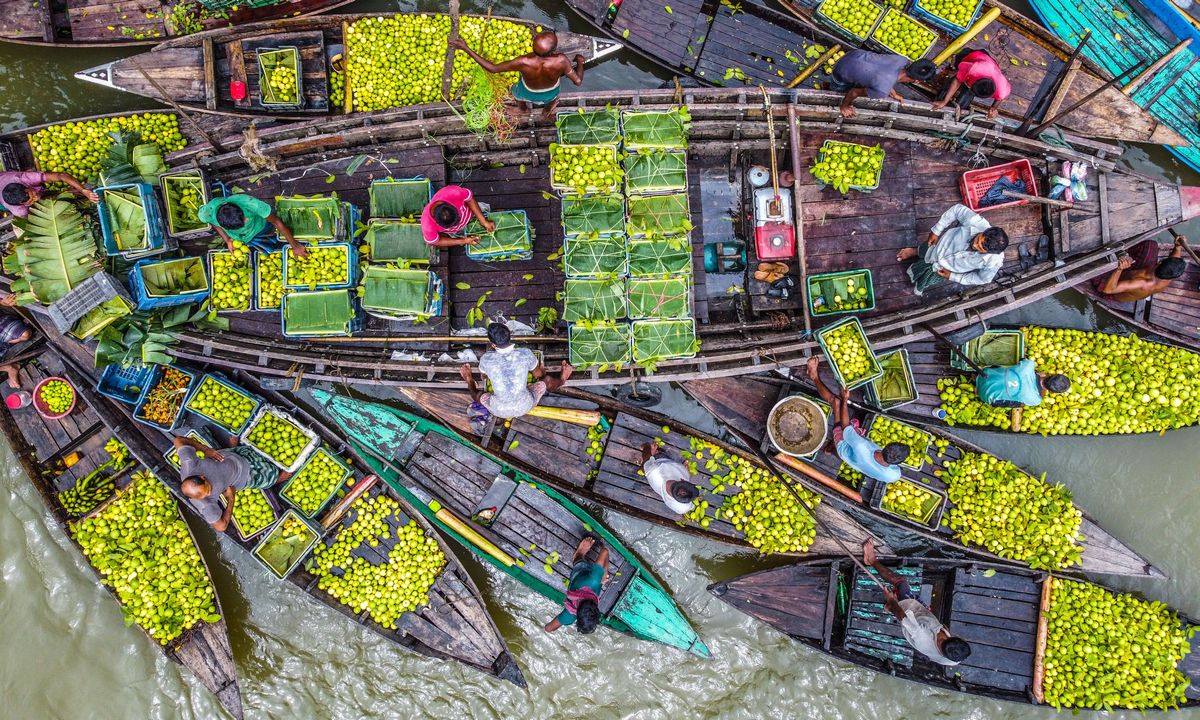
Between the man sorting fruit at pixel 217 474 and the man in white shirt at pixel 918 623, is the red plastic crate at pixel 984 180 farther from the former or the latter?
the man sorting fruit at pixel 217 474

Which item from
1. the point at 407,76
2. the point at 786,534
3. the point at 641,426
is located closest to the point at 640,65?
the point at 407,76

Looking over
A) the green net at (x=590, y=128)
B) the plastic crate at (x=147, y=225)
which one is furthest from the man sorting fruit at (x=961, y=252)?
the plastic crate at (x=147, y=225)

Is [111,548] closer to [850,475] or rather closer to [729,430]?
[729,430]

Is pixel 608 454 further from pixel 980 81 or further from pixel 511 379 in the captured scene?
pixel 980 81

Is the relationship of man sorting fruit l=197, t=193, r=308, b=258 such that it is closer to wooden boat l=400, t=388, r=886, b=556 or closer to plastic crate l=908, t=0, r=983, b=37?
wooden boat l=400, t=388, r=886, b=556

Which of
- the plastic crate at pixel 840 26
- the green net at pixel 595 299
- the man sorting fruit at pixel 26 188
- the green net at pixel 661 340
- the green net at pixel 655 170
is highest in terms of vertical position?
the plastic crate at pixel 840 26

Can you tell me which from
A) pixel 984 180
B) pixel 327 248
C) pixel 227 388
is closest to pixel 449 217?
pixel 327 248
